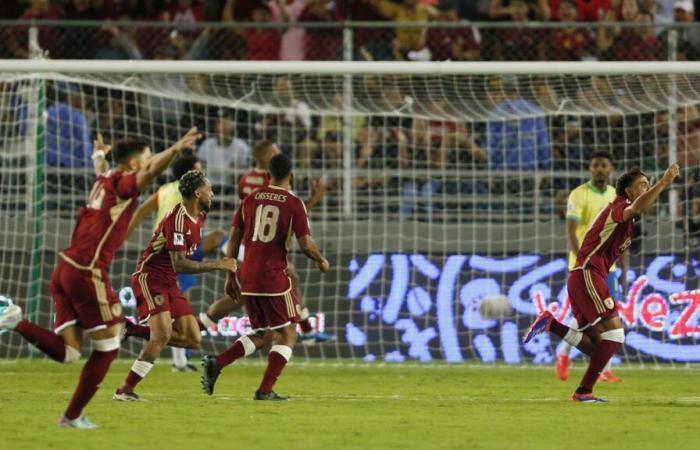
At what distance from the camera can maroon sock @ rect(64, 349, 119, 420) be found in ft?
28.9

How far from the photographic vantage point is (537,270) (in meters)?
16.5

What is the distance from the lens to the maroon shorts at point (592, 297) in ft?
37.6

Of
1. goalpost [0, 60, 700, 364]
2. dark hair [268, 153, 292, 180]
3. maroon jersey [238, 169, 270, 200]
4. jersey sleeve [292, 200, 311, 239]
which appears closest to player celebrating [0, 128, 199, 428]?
dark hair [268, 153, 292, 180]

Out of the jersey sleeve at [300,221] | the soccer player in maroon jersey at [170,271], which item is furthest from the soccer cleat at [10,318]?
the jersey sleeve at [300,221]

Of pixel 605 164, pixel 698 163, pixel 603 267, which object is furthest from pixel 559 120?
pixel 603 267

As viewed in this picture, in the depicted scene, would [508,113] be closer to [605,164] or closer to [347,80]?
[347,80]

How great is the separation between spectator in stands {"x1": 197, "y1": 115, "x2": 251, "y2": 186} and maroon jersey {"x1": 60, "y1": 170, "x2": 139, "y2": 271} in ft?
27.0

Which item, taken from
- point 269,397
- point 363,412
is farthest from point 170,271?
point 363,412

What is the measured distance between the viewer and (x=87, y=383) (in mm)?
8789

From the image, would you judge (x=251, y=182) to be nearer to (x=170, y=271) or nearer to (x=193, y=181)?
(x=170, y=271)

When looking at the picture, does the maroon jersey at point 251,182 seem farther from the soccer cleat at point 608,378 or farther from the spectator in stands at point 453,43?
the spectator in stands at point 453,43

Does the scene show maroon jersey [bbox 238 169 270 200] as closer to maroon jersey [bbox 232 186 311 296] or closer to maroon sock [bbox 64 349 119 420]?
maroon jersey [bbox 232 186 311 296]

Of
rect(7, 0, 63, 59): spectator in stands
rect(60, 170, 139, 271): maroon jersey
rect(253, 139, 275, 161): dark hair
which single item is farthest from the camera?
rect(7, 0, 63, 59): spectator in stands

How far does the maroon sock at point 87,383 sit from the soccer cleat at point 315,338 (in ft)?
22.5
